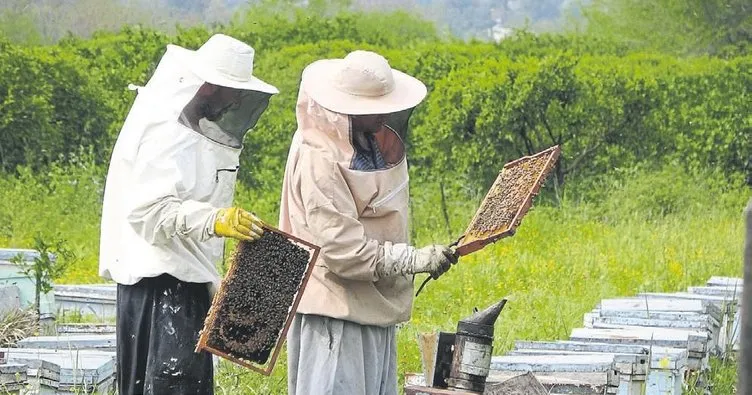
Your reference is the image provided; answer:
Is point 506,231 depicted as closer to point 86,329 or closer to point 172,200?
point 172,200

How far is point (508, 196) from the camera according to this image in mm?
4484

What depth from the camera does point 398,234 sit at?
451 cm

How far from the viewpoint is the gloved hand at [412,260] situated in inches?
170

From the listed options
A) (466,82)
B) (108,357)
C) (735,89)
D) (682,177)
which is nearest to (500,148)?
(466,82)

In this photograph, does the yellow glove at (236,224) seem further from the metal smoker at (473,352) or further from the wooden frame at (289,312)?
the metal smoker at (473,352)

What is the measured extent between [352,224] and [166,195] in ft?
2.00

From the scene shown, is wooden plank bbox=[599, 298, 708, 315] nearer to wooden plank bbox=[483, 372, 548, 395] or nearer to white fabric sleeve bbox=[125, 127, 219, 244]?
wooden plank bbox=[483, 372, 548, 395]

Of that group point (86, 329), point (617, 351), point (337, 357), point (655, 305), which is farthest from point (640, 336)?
point (86, 329)

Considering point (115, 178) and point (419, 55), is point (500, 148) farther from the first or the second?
point (115, 178)

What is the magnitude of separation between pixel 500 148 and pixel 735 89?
2987mm

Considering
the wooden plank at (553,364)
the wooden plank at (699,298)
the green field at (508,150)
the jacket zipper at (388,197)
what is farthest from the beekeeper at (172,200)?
the green field at (508,150)

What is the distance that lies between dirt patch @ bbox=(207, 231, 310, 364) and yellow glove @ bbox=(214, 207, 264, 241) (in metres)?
0.07

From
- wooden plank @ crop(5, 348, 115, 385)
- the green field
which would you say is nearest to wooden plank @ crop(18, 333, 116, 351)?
wooden plank @ crop(5, 348, 115, 385)

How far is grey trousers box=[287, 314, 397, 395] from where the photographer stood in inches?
171
